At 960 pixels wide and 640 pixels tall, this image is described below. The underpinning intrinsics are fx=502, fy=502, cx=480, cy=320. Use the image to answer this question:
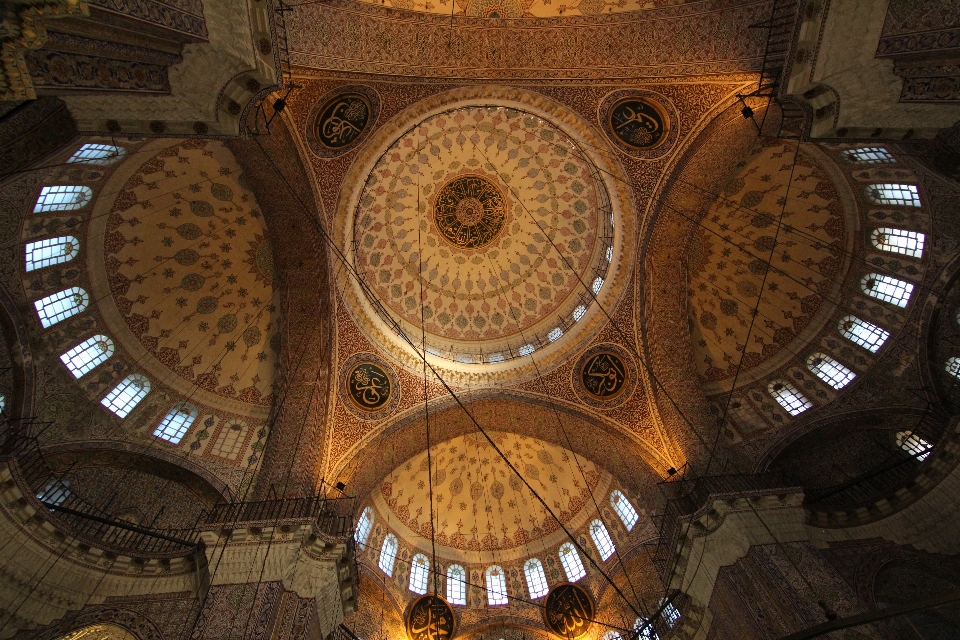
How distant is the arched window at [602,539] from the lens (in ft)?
45.1

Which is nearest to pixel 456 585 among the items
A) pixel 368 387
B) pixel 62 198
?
pixel 368 387

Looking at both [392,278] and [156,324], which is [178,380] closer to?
[156,324]

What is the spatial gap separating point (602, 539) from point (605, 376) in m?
4.89

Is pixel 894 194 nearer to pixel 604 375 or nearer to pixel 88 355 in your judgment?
pixel 604 375

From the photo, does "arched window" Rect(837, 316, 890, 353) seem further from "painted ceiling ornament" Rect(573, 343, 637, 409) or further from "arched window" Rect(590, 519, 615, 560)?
"arched window" Rect(590, 519, 615, 560)

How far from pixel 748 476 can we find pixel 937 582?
3.43 metres

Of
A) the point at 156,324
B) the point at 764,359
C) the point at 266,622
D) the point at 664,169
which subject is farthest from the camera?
the point at 764,359

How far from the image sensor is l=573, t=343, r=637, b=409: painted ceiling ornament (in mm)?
12508

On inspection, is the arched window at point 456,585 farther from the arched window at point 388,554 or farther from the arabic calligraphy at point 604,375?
the arabic calligraphy at point 604,375

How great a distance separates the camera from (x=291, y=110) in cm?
984

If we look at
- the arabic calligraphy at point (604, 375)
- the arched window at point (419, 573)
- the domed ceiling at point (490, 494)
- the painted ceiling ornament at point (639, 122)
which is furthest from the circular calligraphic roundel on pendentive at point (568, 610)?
the painted ceiling ornament at point (639, 122)

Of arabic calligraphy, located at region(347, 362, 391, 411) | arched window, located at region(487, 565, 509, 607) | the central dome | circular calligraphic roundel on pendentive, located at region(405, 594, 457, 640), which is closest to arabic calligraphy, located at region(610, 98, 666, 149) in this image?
the central dome

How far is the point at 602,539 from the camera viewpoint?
1403cm

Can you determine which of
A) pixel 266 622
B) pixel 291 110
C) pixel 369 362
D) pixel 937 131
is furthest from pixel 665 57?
pixel 266 622
